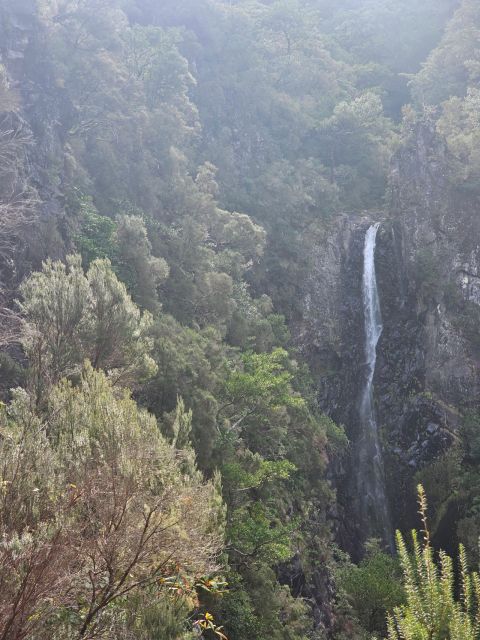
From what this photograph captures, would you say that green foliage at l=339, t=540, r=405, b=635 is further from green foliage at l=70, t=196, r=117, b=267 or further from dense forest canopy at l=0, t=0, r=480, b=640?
green foliage at l=70, t=196, r=117, b=267

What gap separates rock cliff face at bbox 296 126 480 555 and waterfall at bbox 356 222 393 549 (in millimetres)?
330

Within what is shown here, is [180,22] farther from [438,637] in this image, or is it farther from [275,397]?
[438,637]

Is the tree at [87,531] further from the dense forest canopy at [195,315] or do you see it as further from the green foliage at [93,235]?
the green foliage at [93,235]

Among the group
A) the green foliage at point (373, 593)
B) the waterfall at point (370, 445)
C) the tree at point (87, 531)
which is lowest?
the green foliage at point (373, 593)

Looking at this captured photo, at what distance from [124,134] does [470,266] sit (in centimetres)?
2079

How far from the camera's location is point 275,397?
18.5m

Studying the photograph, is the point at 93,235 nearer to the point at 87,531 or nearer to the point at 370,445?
the point at 87,531

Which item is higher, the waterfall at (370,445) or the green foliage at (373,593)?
the waterfall at (370,445)

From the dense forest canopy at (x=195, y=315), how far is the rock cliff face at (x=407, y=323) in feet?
1.91

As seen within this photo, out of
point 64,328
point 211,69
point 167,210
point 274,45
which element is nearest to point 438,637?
point 64,328

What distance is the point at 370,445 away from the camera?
2575 centimetres

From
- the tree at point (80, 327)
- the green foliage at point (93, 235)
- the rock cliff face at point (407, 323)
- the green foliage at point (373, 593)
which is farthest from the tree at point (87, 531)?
the rock cliff face at point (407, 323)

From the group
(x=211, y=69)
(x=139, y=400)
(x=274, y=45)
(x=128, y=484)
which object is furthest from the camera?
(x=274, y=45)

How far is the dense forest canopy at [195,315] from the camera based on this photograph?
19.0 ft
